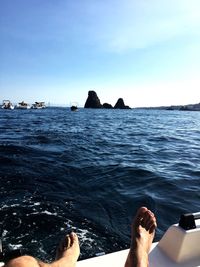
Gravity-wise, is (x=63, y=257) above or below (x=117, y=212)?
above

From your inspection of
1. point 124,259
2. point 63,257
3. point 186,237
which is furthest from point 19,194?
point 186,237

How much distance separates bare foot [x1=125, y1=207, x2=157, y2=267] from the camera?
218cm

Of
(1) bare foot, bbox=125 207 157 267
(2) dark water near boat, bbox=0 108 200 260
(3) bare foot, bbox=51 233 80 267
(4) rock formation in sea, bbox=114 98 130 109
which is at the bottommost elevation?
(2) dark water near boat, bbox=0 108 200 260

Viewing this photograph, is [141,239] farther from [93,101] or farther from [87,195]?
[93,101]

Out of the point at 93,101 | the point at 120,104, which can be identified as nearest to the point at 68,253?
the point at 93,101

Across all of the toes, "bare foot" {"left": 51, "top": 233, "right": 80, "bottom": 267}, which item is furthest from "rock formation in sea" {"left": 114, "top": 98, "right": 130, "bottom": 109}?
"bare foot" {"left": 51, "top": 233, "right": 80, "bottom": 267}

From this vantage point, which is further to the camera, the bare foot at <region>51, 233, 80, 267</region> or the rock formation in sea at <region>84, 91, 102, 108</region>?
the rock formation in sea at <region>84, 91, 102, 108</region>

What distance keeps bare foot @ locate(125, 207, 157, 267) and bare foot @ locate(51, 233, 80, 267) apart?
498 millimetres

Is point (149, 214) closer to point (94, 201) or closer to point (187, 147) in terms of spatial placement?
point (94, 201)

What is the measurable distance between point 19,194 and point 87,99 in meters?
121

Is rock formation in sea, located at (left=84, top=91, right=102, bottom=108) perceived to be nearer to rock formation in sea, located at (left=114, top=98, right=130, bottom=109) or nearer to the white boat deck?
rock formation in sea, located at (left=114, top=98, right=130, bottom=109)

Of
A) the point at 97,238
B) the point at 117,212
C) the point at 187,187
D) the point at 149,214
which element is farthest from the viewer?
the point at 187,187

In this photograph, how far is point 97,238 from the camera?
12.6 ft

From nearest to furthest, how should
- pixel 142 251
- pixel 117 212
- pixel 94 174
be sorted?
pixel 142 251 < pixel 117 212 < pixel 94 174
